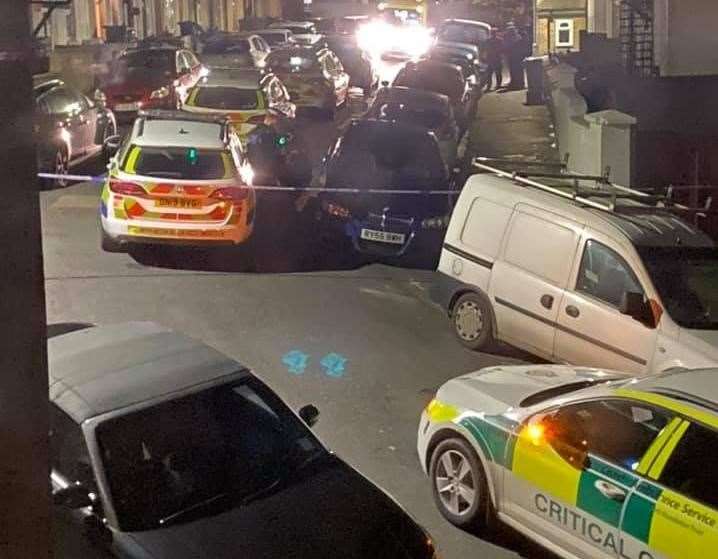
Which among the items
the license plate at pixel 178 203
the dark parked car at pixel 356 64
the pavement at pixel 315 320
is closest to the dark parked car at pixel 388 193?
the pavement at pixel 315 320

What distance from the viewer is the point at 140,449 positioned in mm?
6203

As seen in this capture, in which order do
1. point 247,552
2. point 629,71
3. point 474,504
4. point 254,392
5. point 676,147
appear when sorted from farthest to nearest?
point 629,71 → point 676,147 → point 474,504 → point 254,392 → point 247,552

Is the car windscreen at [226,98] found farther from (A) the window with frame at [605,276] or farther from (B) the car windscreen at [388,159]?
(A) the window with frame at [605,276]

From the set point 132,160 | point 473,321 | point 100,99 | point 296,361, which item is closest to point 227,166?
point 132,160

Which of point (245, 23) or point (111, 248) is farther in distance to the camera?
point (245, 23)

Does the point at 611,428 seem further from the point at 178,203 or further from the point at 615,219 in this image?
the point at 178,203

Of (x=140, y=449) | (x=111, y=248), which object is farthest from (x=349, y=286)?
(x=140, y=449)

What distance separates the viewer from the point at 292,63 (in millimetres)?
28875

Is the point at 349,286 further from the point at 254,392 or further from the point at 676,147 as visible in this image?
the point at 254,392

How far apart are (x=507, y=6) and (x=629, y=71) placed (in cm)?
3859

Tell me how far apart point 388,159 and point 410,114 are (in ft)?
21.0

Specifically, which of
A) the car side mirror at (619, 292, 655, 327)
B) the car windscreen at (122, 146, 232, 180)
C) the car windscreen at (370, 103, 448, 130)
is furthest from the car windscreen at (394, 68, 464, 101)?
the car side mirror at (619, 292, 655, 327)

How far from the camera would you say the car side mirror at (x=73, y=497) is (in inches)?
226

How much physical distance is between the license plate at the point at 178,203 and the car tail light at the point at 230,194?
20cm
